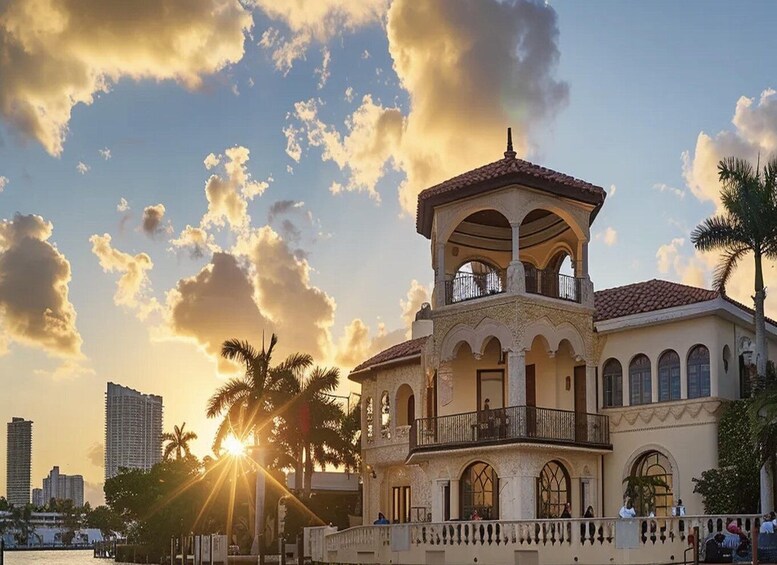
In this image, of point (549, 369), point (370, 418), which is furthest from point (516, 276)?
point (370, 418)

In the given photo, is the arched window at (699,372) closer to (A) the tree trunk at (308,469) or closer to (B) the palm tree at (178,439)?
(A) the tree trunk at (308,469)

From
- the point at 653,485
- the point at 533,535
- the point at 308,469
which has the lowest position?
the point at 533,535

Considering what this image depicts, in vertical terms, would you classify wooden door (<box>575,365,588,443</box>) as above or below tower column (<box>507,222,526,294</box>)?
below

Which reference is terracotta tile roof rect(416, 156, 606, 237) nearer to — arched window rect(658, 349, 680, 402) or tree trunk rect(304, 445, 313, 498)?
arched window rect(658, 349, 680, 402)

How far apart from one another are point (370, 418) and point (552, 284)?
41.8ft

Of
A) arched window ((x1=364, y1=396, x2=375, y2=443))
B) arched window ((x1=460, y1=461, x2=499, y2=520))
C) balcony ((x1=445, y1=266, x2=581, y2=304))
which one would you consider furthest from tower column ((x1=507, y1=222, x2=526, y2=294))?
arched window ((x1=364, y1=396, x2=375, y2=443))

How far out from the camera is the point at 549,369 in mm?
38031

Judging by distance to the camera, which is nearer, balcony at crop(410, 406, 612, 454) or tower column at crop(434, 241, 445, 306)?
balcony at crop(410, 406, 612, 454)

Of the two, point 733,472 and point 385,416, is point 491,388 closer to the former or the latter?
point 385,416

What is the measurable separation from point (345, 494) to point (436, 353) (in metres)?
22.3

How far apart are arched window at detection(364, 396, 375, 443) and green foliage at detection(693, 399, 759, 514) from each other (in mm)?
15015

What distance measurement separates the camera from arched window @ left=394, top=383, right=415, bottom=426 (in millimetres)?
44156

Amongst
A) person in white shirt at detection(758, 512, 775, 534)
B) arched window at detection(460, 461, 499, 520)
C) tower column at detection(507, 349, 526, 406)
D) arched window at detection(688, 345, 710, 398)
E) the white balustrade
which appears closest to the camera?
person in white shirt at detection(758, 512, 775, 534)

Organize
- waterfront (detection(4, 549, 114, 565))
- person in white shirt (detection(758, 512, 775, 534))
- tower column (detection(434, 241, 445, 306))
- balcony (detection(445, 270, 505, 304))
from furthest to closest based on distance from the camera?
1. waterfront (detection(4, 549, 114, 565))
2. tower column (detection(434, 241, 445, 306))
3. balcony (detection(445, 270, 505, 304))
4. person in white shirt (detection(758, 512, 775, 534))
